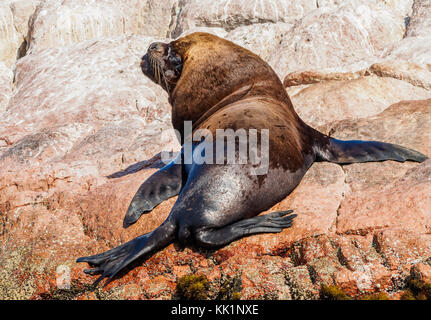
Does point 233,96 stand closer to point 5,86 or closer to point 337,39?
point 337,39

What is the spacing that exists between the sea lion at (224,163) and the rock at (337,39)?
524cm

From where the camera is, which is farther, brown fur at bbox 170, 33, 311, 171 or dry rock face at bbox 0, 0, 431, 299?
brown fur at bbox 170, 33, 311, 171

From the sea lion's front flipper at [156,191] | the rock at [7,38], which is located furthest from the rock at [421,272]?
the rock at [7,38]

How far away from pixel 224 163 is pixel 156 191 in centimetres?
108

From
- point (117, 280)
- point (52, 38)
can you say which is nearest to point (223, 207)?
point (117, 280)

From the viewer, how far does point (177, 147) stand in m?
7.12

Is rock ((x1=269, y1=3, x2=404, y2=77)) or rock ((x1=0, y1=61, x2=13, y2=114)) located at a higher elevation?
rock ((x1=269, y1=3, x2=404, y2=77))

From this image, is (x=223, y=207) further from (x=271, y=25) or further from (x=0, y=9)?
(x=0, y=9)

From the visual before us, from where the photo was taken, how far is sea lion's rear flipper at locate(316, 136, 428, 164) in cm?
477

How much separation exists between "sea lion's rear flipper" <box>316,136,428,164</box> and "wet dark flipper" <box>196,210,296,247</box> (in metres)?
1.37

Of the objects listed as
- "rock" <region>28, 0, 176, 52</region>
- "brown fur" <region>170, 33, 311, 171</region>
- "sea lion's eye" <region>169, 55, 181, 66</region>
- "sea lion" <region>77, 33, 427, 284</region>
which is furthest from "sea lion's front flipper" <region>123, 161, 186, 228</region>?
"rock" <region>28, 0, 176, 52</region>

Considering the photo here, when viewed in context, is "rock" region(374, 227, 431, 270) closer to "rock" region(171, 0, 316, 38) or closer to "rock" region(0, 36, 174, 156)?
"rock" region(0, 36, 174, 156)

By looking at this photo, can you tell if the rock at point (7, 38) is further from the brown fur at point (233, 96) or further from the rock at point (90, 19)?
the brown fur at point (233, 96)
